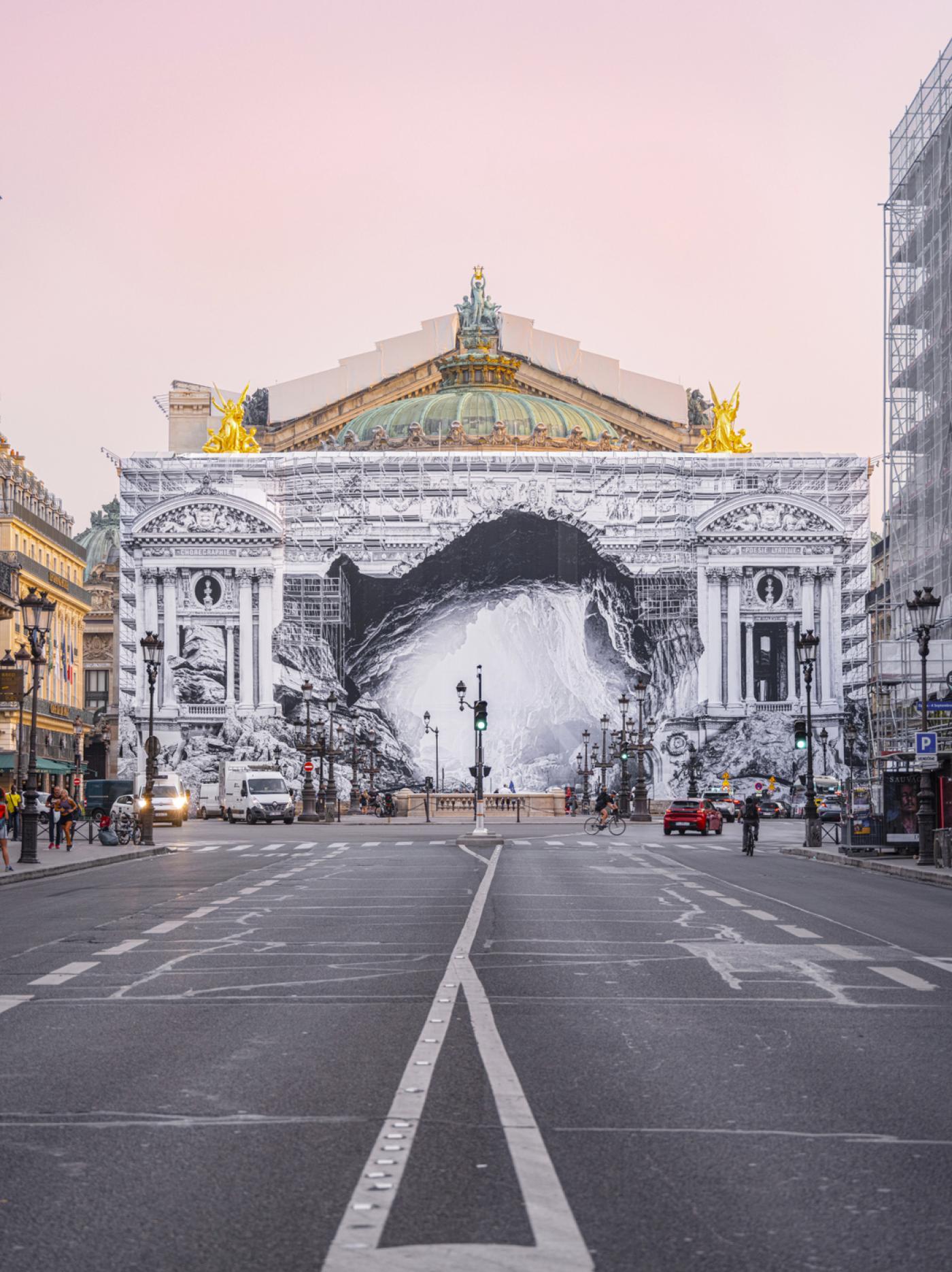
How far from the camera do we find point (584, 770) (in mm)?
97125

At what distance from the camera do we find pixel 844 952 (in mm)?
17094

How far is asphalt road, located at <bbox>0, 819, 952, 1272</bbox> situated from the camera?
6297 mm

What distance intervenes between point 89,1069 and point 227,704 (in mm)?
91529

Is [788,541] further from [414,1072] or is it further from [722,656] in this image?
[414,1072]

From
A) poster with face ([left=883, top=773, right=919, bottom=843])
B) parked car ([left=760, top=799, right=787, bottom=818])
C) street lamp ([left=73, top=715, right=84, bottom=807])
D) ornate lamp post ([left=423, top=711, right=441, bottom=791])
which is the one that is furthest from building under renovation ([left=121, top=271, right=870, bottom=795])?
poster with face ([left=883, top=773, right=919, bottom=843])

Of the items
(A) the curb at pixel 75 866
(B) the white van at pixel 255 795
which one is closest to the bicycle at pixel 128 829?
(A) the curb at pixel 75 866

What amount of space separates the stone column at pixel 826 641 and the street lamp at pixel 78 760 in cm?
3969

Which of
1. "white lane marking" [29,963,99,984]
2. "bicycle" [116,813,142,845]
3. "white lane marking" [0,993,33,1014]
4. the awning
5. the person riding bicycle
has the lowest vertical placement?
"bicycle" [116,813,142,845]

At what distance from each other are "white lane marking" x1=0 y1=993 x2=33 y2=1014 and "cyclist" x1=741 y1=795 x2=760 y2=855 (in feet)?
105

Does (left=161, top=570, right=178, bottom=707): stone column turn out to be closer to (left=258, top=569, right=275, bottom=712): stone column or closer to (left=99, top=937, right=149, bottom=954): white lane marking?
(left=258, top=569, right=275, bottom=712): stone column

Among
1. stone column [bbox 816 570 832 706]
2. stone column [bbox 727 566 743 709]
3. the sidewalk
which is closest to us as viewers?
the sidewalk

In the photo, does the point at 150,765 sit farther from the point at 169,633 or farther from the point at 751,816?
the point at 169,633

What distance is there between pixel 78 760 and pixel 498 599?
81.4ft

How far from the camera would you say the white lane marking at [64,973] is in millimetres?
14625
